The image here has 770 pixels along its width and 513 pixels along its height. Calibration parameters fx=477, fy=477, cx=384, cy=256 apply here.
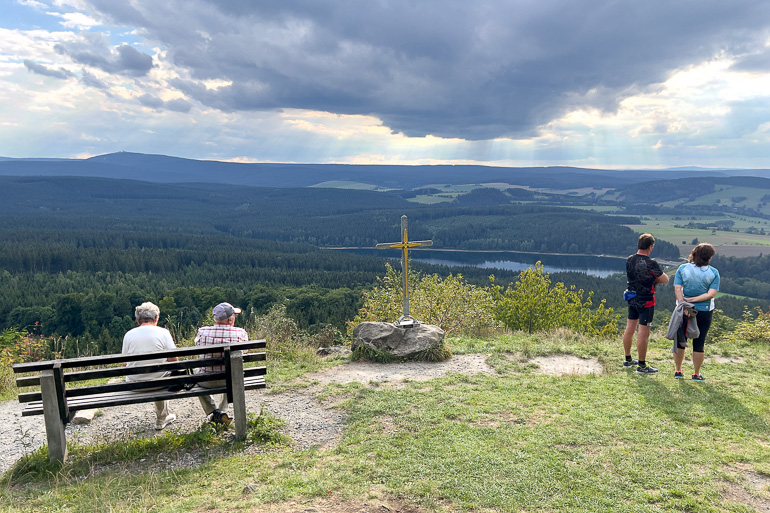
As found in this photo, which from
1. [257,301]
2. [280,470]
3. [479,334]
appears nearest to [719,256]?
[257,301]

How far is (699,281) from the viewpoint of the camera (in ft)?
25.3

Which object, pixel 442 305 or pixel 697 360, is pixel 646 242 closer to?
pixel 697 360

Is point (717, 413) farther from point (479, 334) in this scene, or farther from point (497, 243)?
point (497, 243)

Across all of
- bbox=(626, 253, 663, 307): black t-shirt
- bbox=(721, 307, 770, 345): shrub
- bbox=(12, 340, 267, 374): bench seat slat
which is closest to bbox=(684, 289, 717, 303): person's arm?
bbox=(626, 253, 663, 307): black t-shirt

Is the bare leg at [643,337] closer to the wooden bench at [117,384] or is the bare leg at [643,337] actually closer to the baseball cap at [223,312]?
the wooden bench at [117,384]

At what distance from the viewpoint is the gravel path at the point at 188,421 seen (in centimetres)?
610

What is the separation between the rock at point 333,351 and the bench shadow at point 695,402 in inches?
231

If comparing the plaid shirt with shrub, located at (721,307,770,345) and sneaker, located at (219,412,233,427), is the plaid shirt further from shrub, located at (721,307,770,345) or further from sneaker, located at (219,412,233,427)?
shrub, located at (721,307,770,345)

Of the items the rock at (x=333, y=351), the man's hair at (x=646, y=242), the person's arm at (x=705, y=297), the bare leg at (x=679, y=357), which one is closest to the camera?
the person's arm at (x=705, y=297)

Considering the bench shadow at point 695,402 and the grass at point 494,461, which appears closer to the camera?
the grass at point 494,461

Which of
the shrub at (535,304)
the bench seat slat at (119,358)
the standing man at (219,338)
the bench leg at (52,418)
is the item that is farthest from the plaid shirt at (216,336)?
the shrub at (535,304)

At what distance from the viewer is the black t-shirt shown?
826 cm

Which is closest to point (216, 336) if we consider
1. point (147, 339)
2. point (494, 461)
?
point (147, 339)

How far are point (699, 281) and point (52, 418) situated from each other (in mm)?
9274
